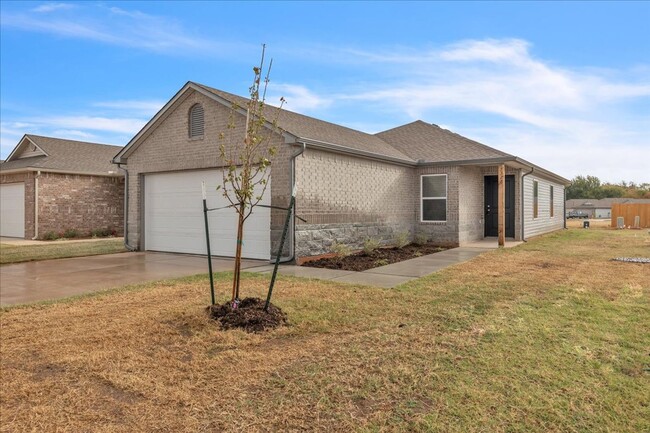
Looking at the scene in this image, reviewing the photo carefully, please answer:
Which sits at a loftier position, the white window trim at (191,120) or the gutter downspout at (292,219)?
the white window trim at (191,120)

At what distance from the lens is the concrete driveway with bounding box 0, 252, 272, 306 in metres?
7.23

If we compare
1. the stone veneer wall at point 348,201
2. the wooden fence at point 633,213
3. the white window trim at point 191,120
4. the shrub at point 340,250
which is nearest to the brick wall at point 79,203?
the white window trim at point 191,120

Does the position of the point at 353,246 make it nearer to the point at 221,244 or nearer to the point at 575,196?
the point at 221,244

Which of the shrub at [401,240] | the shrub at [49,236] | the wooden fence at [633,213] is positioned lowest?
the shrub at [49,236]

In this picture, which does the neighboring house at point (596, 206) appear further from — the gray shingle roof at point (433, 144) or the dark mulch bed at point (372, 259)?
the dark mulch bed at point (372, 259)

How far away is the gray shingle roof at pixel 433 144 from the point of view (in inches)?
586

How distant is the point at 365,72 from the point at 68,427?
15215 millimetres

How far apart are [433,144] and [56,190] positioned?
17.3 metres

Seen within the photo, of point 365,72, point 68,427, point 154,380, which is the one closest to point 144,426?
point 68,427

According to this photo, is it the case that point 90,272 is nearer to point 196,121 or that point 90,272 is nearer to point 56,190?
point 196,121

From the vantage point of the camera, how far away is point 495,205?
55.4 feet

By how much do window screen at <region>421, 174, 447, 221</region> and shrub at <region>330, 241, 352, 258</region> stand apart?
4.92 metres

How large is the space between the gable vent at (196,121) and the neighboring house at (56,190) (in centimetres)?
1019

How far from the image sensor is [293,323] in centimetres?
502
